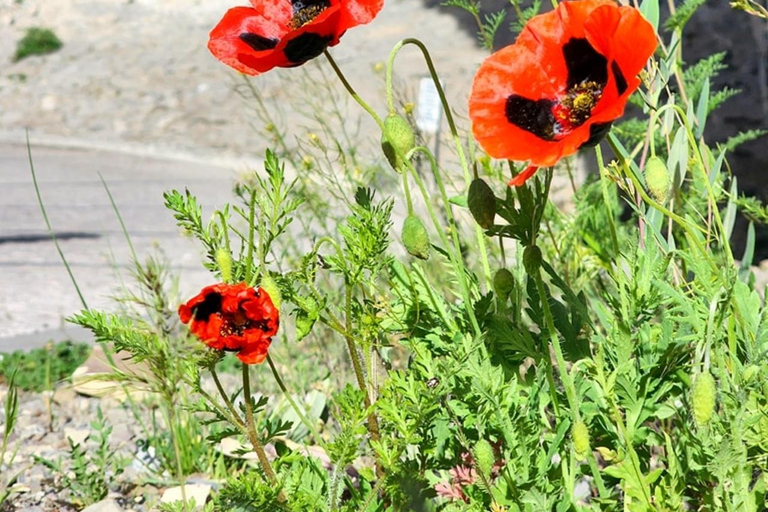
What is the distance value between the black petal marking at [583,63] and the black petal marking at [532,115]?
49mm

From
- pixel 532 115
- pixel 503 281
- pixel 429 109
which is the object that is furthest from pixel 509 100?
pixel 429 109

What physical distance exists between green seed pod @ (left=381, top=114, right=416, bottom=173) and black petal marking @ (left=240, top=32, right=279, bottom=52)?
0.83 feet

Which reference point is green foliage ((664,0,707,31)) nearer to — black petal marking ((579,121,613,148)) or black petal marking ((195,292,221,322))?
black petal marking ((579,121,613,148))

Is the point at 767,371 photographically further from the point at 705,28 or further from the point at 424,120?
the point at 705,28

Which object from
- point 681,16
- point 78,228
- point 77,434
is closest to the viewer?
point 681,16

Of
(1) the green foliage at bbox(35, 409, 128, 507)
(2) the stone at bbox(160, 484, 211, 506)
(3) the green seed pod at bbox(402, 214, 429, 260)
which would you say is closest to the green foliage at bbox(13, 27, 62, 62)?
(1) the green foliage at bbox(35, 409, 128, 507)

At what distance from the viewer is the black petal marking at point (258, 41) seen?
1583 millimetres

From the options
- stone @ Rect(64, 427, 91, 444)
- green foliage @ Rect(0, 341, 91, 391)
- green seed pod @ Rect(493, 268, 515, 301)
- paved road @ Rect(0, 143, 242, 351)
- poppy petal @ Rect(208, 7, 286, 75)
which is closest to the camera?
green seed pod @ Rect(493, 268, 515, 301)

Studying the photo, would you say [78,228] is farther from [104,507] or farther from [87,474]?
[104,507]

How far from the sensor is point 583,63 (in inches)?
53.6

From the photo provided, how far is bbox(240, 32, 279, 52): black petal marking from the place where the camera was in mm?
1583

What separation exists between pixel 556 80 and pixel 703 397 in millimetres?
458

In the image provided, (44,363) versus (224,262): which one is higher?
(224,262)

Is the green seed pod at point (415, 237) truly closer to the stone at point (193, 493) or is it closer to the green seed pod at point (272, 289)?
the green seed pod at point (272, 289)
